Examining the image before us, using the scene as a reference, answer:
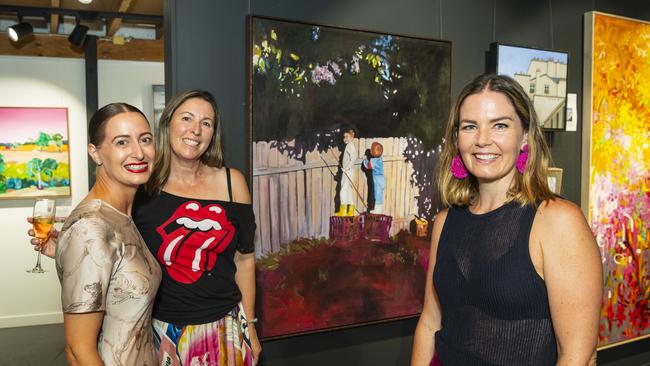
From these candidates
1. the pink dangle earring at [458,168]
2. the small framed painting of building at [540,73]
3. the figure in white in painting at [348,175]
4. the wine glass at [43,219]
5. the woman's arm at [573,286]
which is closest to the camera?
the woman's arm at [573,286]

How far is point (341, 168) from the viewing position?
2.69m

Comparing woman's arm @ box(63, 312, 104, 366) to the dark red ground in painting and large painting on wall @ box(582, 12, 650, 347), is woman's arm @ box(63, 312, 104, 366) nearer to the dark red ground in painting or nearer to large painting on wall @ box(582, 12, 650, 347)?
the dark red ground in painting

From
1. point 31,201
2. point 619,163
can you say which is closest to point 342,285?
point 619,163

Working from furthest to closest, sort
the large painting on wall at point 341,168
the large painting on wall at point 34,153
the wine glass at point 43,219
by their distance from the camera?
the large painting on wall at point 34,153, the large painting on wall at point 341,168, the wine glass at point 43,219

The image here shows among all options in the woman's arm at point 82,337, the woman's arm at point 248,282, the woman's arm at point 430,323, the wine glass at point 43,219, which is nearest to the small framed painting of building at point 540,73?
the woman's arm at point 430,323

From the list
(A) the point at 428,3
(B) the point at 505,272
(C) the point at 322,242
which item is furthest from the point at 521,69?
(B) the point at 505,272

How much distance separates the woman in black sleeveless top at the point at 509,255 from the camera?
4.63 ft

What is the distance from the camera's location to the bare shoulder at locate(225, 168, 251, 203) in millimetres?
2240

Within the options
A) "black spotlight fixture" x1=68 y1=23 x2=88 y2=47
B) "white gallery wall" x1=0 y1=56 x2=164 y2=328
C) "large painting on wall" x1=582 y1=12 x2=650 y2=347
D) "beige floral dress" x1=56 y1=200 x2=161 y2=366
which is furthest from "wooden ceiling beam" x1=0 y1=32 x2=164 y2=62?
"beige floral dress" x1=56 y1=200 x2=161 y2=366

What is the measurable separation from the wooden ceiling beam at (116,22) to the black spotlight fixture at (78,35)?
0.32 meters

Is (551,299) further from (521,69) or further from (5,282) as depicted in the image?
(5,282)

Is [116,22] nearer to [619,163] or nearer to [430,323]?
[619,163]

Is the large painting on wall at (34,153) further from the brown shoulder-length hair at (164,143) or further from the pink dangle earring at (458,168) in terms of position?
the pink dangle earring at (458,168)

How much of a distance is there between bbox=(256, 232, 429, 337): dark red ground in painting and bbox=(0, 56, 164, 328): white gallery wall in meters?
3.42
